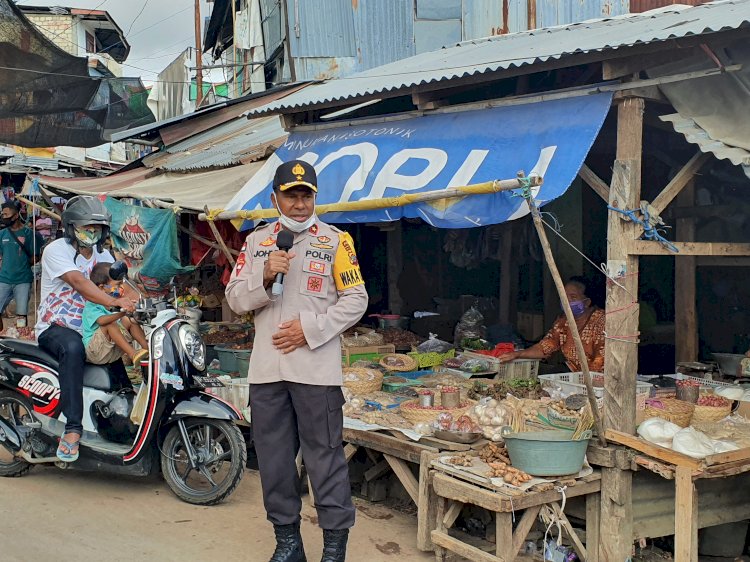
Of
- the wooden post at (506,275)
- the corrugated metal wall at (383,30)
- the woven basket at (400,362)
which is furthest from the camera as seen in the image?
the corrugated metal wall at (383,30)

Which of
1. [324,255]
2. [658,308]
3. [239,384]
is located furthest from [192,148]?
[324,255]

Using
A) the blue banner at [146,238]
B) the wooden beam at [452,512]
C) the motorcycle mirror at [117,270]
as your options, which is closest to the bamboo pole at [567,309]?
the wooden beam at [452,512]

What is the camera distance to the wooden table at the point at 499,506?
438cm

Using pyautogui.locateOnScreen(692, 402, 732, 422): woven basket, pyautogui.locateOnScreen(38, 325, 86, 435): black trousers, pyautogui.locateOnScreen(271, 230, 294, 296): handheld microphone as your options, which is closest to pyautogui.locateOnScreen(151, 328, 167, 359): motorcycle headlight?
pyautogui.locateOnScreen(38, 325, 86, 435): black trousers

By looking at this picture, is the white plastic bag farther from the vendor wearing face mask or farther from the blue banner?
the vendor wearing face mask

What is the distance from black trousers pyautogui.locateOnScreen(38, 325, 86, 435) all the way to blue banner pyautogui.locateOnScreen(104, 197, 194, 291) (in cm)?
345

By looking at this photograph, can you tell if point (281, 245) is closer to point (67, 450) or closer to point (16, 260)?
point (67, 450)

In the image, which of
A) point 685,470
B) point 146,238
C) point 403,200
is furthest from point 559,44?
point 146,238

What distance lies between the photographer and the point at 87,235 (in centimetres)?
568

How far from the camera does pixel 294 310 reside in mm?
4004

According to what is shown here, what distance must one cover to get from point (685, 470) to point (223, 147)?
9.20 m

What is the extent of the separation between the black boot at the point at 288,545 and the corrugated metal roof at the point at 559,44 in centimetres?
304

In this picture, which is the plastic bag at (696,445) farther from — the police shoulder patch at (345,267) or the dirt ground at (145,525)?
the police shoulder patch at (345,267)

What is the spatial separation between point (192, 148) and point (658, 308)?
7765 millimetres
